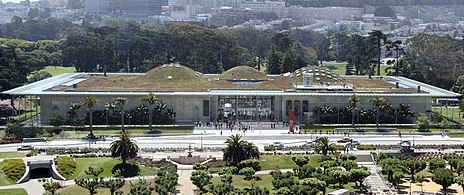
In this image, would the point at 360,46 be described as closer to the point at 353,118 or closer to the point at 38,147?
the point at 353,118

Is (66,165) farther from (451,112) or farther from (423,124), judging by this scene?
(451,112)

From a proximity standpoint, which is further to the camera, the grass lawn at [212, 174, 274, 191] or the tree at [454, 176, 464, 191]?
the grass lawn at [212, 174, 274, 191]

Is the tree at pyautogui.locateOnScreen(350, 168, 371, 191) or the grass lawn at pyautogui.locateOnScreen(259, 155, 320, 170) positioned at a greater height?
the tree at pyautogui.locateOnScreen(350, 168, 371, 191)

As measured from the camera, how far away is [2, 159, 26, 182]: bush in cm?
7500

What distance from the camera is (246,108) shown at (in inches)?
4318

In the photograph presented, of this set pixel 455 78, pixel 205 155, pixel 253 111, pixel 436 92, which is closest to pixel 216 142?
pixel 205 155

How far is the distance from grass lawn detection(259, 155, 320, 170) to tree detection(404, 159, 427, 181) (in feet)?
33.1

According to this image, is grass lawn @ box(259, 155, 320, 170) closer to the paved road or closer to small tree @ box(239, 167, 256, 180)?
A: small tree @ box(239, 167, 256, 180)

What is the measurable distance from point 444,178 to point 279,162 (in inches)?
751

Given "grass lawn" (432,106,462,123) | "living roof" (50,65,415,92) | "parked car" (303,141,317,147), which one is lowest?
"parked car" (303,141,317,147)

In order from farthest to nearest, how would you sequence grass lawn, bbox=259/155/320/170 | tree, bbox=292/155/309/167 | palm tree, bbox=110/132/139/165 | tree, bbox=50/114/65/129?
1. tree, bbox=50/114/65/129
2. grass lawn, bbox=259/155/320/170
3. palm tree, bbox=110/132/139/165
4. tree, bbox=292/155/309/167

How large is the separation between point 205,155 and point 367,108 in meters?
32.7

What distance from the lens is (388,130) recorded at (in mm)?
100875

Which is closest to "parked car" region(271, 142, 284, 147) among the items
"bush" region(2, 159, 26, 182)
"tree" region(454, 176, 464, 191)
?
"tree" region(454, 176, 464, 191)
